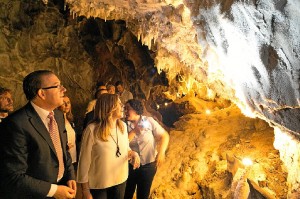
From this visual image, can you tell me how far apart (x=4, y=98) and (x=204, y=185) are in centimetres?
351

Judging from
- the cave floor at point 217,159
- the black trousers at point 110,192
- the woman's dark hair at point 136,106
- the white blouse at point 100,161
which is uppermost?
the woman's dark hair at point 136,106

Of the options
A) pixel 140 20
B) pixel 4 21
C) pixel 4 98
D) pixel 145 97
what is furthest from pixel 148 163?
pixel 4 21

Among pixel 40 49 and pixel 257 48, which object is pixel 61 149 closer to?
pixel 257 48

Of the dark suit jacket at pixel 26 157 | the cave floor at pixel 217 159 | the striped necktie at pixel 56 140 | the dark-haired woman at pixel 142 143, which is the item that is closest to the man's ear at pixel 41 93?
the dark suit jacket at pixel 26 157

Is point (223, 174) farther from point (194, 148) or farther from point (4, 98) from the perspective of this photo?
point (4, 98)

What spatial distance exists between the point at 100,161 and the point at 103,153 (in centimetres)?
9

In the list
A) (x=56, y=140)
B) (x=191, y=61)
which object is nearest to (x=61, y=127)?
(x=56, y=140)

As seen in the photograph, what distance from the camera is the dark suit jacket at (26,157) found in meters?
1.90

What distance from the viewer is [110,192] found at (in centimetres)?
291

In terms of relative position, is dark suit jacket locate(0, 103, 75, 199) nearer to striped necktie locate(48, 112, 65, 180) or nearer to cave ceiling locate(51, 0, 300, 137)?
striped necktie locate(48, 112, 65, 180)

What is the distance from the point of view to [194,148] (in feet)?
19.0

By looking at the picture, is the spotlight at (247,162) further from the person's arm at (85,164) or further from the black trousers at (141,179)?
the person's arm at (85,164)

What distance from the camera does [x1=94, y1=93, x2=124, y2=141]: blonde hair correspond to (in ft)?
8.82

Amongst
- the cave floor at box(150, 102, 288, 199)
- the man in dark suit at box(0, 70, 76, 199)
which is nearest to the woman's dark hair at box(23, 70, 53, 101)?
the man in dark suit at box(0, 70, 76, 199)
